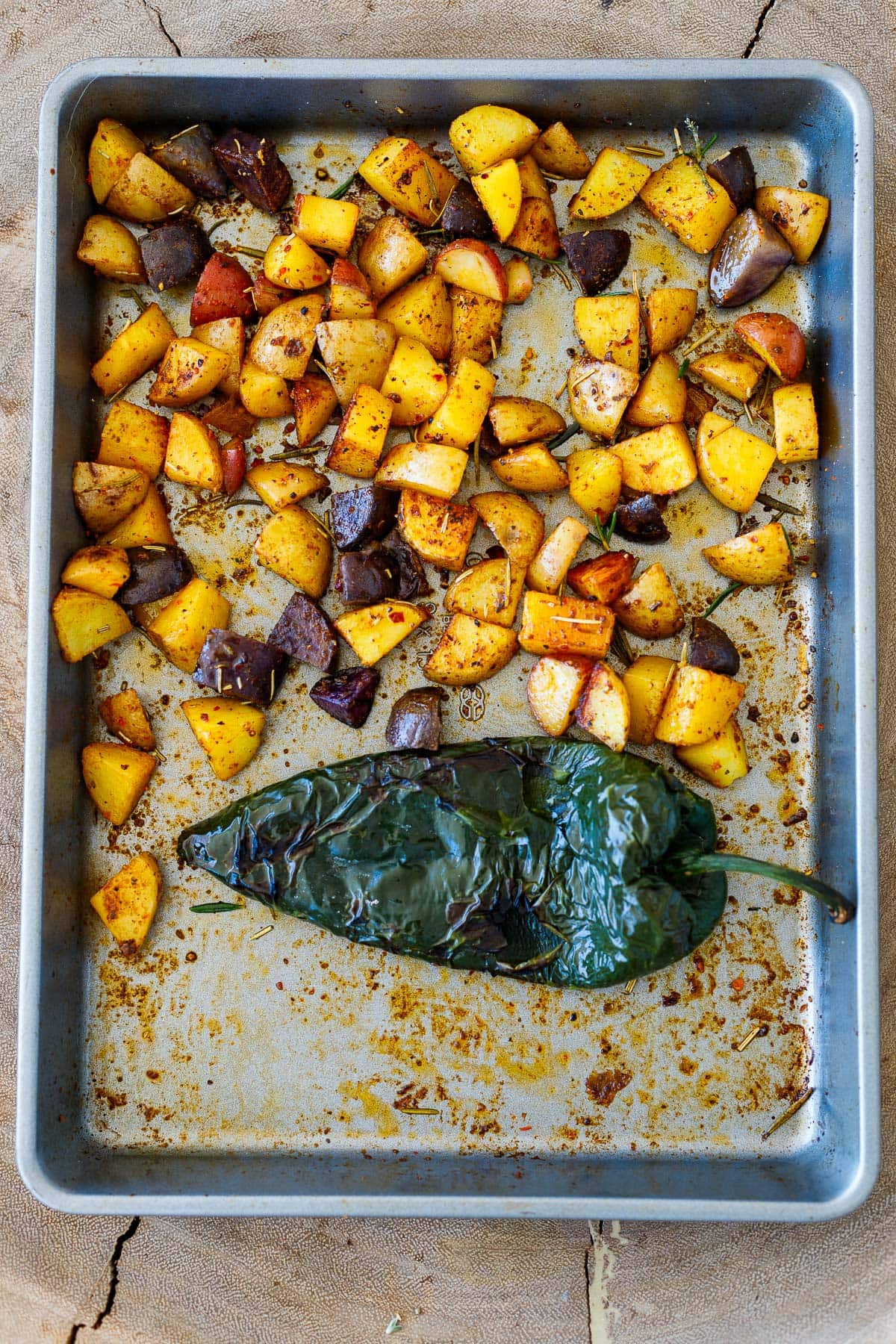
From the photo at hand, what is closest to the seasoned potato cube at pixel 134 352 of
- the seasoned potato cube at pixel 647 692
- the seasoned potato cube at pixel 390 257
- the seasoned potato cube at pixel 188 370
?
the seasoned potato cube at pixel 188 370

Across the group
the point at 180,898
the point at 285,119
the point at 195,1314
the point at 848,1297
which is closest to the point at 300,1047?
the point at 180,898

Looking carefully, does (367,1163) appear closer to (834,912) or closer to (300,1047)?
(300,1047)

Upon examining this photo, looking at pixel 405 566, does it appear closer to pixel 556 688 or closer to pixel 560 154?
pixel 556 688

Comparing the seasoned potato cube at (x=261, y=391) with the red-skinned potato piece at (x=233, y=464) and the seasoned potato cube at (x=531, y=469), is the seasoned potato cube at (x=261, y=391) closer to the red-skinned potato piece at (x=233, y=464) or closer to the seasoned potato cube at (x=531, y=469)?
the red-skinned potato piece at (x=233, y=464)

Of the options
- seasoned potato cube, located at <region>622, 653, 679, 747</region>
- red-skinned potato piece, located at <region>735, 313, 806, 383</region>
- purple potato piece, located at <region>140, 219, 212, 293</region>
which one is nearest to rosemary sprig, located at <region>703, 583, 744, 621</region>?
seasoned potato cube, located at <region>622, 653, 679, 747</region>

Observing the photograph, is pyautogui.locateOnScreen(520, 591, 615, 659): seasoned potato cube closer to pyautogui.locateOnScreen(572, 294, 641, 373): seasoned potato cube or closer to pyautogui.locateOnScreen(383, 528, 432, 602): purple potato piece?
pyautogui.locateOnScreen(383, 528, 432, 602): purple potato piece

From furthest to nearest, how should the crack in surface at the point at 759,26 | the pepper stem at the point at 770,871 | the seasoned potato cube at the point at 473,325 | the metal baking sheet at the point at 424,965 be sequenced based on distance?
the crack in surface at the point at 759,26
the seasoned potato cube at the point at 473,325
the metal baking sheet at the point at 424,965
the pepper stem at the point at 770,871
